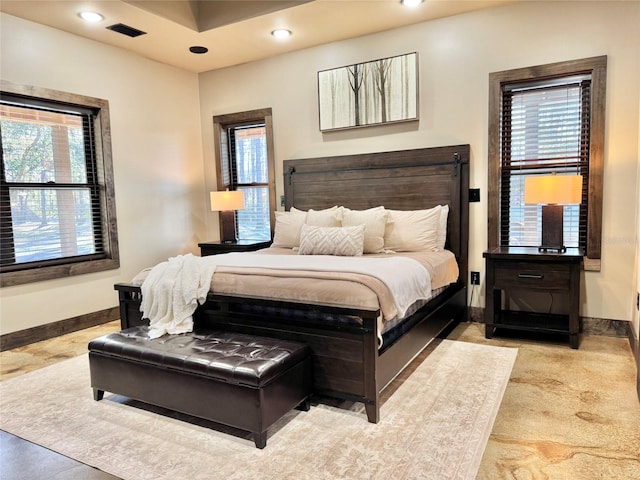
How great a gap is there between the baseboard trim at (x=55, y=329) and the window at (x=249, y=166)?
5.85 feet

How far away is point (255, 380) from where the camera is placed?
200 centimetres

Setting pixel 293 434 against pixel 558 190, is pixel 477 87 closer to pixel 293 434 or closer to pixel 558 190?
pixel 558 190

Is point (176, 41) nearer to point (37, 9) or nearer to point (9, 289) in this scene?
point (37, 9)

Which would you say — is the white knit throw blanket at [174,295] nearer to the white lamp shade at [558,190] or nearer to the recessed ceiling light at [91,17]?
the recessed ceiling light at [91,17]

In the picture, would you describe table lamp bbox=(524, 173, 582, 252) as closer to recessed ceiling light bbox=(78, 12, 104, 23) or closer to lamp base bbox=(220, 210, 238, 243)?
lamp base bbox=(220, 210, 238, 243)

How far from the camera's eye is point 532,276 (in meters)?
3.37

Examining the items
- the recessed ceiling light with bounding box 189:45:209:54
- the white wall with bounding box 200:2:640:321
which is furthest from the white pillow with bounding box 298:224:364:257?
the recessed ceiling light with bounding box 189:45:209:54

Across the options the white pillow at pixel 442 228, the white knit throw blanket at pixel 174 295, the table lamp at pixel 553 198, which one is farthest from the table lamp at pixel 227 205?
the table lamp at pixel 553 198

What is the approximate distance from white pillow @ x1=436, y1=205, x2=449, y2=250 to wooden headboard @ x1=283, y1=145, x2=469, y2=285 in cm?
9

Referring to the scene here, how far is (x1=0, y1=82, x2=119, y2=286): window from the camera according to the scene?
3.68 metres

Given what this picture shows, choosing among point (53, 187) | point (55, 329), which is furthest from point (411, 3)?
point (55, 329)

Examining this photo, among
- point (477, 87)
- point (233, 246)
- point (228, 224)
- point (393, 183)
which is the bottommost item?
point (233, 246)

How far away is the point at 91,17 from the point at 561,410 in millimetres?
4529

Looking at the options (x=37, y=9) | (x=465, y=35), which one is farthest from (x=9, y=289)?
(x=465, y=35)
